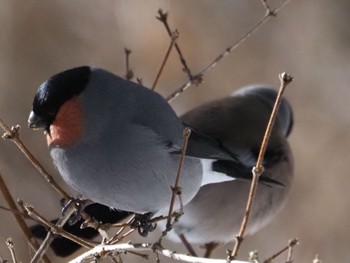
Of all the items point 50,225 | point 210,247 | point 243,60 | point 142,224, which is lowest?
point 50,225

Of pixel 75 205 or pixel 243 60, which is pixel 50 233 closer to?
pixel 75 205

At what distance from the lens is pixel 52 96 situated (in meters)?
→ 1.19

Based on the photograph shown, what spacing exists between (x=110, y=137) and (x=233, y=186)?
0.60 m

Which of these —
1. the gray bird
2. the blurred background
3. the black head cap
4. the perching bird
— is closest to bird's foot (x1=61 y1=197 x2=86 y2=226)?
the gray bird

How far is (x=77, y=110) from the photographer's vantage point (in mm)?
1234

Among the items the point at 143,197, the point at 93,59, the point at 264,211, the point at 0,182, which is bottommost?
the point at 0,182

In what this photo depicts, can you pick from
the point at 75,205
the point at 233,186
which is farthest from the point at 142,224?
the point at 233,186

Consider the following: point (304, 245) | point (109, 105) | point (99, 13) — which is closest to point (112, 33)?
point (99, 13)

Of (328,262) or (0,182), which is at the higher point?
(328,262)

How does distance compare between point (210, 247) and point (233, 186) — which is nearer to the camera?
point (233, 186)

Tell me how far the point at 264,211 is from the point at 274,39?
120 centimetres

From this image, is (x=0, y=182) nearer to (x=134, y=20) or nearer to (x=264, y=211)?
(x=264, y=211)

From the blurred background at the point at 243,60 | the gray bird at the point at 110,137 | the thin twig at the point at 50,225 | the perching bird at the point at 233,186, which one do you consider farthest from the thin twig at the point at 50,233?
Answer: the blurred background at the point at 243,60

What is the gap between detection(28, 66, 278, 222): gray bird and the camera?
4.00ft
